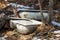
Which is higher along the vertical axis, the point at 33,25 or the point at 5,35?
the point at 33,25

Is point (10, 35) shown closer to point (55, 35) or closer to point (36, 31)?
point (36, 31)

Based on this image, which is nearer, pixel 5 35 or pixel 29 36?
pixel 29 36

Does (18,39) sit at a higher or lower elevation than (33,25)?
lower

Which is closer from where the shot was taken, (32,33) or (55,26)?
(32,33)

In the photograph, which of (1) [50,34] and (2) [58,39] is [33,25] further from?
(2) [58,39]

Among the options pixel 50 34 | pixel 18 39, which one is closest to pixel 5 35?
pixel 18 39

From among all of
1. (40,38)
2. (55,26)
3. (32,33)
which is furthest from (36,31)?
(55,26)

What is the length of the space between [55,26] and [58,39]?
1127 mm

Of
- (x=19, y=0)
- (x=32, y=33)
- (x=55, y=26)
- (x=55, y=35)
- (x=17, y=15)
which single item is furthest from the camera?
(x=19, y=0)

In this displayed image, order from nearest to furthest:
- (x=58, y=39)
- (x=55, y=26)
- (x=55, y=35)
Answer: (x=58, y=39), (x=55, y=35), (x=55, y=26)

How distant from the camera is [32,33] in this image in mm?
5234

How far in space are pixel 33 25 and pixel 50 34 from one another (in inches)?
25.8

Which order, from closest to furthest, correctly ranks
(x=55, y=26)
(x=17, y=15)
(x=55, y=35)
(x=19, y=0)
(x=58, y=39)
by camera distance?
(x=58, y=39)
(x=55, y=35)
(x=55, y=26)
(x=17, y=15)
(x=19, y=0)

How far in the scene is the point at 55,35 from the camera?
193 inches
